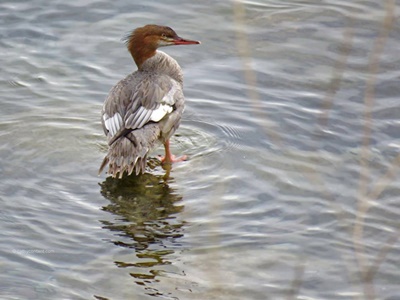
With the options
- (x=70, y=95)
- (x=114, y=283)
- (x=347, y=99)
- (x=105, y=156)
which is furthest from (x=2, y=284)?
(x=347, y=99)

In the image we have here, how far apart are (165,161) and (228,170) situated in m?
0.76

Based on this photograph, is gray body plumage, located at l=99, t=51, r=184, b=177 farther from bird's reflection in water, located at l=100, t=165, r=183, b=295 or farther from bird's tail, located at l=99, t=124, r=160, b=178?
bird's reflection in water, located at l=100, t=165, r=183, b=295

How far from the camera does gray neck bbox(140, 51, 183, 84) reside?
877 centimetres

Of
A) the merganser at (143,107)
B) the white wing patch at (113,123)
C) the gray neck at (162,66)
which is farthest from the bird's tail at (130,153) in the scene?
the gray neck at (162,66)

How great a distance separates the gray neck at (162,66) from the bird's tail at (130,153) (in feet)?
2.92

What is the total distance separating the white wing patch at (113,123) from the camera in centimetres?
798

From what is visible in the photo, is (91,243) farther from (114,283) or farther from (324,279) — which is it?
(324,279)

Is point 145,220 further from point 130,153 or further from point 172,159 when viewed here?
point 172,159

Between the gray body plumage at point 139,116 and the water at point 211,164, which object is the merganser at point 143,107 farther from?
the water at point 211,164

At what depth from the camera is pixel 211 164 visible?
26.2 ft

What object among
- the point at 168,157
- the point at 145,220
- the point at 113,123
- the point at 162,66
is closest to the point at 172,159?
the point at 168,157

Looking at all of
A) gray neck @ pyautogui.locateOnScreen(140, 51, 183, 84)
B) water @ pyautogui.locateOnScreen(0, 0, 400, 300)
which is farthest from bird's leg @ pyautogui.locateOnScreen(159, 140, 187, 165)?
gray neck @ pyautogui.locateOnScreen(140, 51, 183, 84)

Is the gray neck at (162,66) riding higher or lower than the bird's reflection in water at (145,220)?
higher

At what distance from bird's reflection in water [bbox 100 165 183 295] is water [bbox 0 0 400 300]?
0.05 ft
